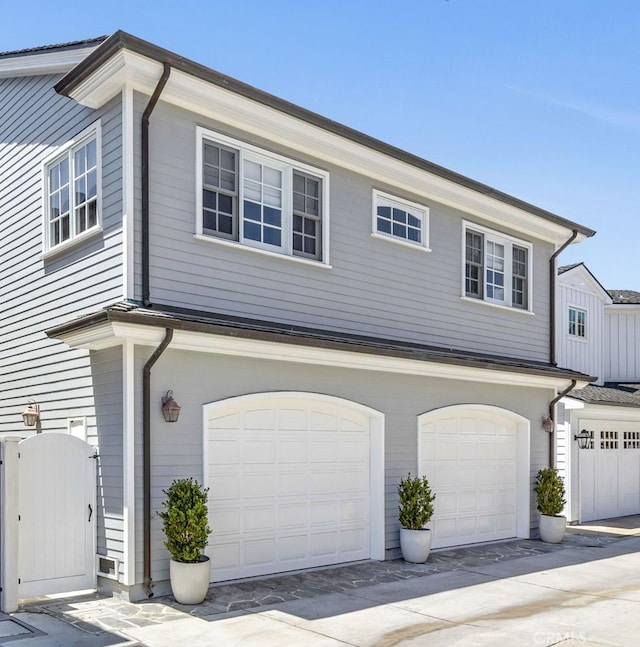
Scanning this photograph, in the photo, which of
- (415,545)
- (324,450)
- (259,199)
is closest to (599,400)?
(415,545)

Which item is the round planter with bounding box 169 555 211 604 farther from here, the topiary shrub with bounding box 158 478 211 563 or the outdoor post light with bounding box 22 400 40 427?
the outdoor post light with bounding box 22 400 40 427

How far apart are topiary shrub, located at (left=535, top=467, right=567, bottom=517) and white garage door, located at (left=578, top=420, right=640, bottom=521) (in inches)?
124

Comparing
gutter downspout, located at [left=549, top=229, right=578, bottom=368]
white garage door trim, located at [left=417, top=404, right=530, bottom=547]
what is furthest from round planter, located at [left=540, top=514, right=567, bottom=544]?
gutter downspout, located at [left=549, top=229, right=578, bottom=368]

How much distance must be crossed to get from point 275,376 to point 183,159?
3006 millimetres

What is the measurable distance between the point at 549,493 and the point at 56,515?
902 centimetres

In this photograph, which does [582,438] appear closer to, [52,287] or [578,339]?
[578,339]

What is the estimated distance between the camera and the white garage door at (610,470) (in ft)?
56.3

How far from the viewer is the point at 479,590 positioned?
9547mm

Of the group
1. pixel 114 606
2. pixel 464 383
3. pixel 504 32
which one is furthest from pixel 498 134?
pixel 114 606

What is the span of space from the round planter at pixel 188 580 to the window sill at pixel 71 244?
13.3 feet

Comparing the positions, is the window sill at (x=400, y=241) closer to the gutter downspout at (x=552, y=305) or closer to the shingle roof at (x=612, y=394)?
the gutter downspout at (x=552, y=305)

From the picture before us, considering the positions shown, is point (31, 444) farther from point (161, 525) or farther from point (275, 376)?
point (275, 376)

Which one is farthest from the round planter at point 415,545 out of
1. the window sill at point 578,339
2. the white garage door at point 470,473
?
the window sill at point 578,339

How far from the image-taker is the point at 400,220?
41.1ft
